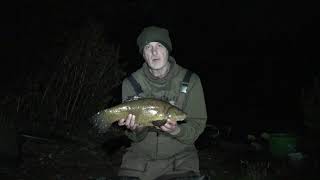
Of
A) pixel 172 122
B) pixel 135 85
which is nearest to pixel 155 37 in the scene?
pixel 135 85

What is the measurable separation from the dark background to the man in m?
11.1

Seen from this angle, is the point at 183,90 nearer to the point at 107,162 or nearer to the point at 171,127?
the point at 171,127

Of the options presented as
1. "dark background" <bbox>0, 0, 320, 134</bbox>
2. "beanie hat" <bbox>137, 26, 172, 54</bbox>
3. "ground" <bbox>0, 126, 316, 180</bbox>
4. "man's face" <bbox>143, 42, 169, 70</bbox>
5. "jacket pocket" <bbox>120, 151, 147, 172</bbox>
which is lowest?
"ground" <bbox>0, 126, 316, 180</bbox>

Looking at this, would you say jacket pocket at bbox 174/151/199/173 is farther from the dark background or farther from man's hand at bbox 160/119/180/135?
the dark background

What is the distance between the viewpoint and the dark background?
17891 millimetres

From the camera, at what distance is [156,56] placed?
4590mm

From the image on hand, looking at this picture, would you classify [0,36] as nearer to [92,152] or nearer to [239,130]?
[92,152]

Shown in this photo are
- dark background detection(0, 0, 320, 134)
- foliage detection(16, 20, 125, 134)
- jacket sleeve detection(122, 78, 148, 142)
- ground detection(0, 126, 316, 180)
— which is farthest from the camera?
dark background detection(0, 0, 320, 134)

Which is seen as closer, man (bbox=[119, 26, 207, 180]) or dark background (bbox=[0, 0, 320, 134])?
man (bbox=[119, 26, 207, 180])

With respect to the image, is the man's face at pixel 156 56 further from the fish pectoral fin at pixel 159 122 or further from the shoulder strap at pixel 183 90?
the fish pectoral fin at pixel 159 122

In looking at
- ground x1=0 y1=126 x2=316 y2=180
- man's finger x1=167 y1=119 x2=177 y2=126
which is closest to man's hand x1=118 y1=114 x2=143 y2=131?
man's finger x1=167 y1=119 x2=177 y2=126

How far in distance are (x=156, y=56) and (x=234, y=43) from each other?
19.1m

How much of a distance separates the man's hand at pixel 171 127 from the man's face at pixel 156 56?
1.91ft

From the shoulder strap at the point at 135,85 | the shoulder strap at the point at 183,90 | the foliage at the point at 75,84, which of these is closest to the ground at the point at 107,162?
the foliage at the point at 75,84
